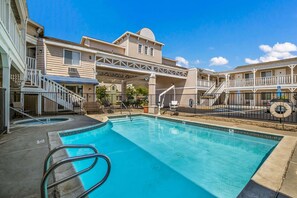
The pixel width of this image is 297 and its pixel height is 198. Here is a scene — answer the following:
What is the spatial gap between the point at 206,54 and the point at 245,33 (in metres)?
8.66

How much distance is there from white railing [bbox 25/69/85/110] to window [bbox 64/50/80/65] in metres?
2.42

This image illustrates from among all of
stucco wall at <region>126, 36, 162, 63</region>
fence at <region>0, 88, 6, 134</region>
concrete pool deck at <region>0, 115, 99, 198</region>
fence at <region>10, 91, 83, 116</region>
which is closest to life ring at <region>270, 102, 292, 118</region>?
concrete pool deck at <region>0, 115, 99, 198</region>

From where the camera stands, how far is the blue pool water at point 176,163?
3.09 m

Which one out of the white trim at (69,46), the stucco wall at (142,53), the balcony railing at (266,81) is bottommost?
the balcony railing at (266,81)

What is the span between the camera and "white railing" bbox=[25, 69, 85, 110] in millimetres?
9578

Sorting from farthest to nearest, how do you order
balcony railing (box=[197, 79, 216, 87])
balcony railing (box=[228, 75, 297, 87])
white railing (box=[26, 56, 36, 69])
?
balcony railing (box=[197, 79, 216, 87])
balcony railing (box=[228, 75, 297, 87])
white railing (box=[26, 56, 36, 69])

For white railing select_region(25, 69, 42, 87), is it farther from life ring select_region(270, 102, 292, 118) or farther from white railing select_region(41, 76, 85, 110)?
life ring select_region(270, 102, 292, 118)

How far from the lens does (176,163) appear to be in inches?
169

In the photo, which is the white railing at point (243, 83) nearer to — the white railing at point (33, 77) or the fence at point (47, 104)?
the fence at point (47, 104)

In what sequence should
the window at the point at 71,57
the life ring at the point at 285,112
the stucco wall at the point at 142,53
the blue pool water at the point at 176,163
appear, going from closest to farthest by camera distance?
the blue pool water at the point at 176,163 → the life ring at the point at 285,112 → the window at the point at 71,57 → the stucco wall at the point at 142,53

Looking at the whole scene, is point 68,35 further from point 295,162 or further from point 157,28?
point 295,162

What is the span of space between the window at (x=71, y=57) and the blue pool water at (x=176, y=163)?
25.6 feet

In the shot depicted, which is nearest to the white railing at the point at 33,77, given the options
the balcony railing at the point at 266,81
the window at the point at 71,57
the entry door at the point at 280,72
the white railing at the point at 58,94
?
the white railing at the point at 58,94

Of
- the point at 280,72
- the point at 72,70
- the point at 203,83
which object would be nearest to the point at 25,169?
the point at 72,70
